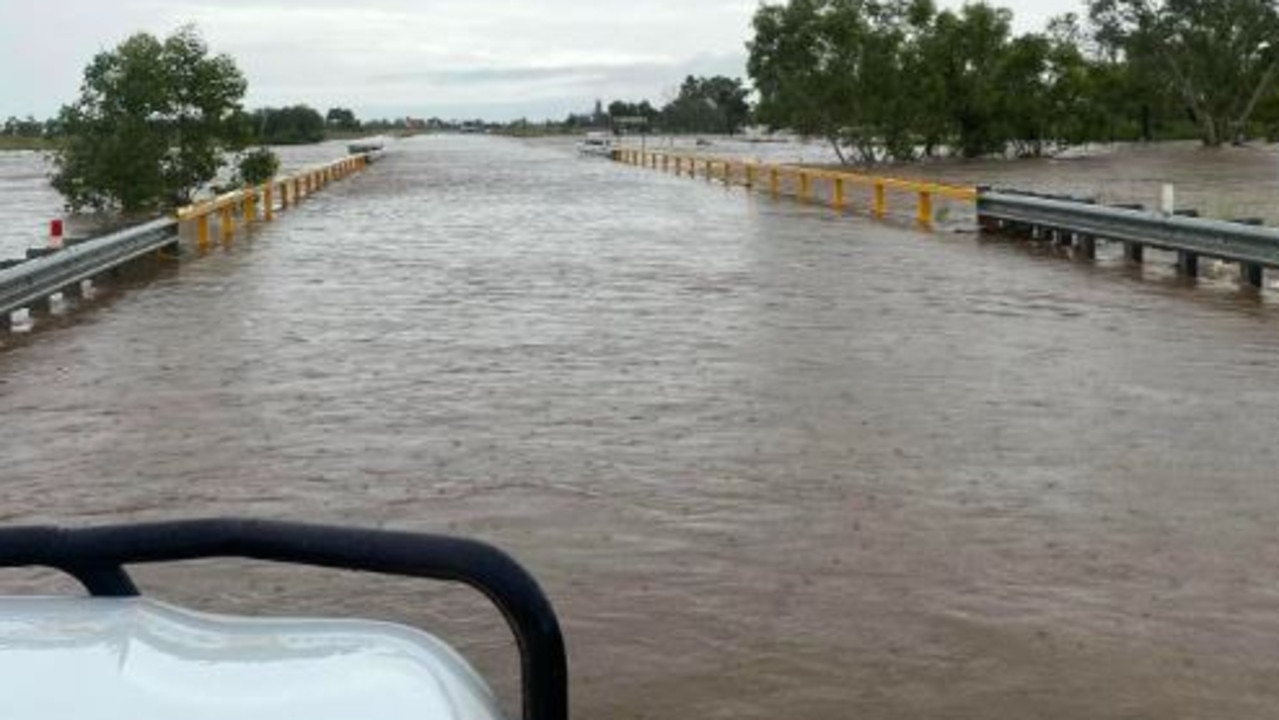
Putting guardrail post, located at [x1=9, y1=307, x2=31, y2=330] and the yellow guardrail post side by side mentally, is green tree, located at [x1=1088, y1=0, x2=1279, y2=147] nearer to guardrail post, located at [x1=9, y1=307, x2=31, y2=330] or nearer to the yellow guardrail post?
the yellow guardrail post

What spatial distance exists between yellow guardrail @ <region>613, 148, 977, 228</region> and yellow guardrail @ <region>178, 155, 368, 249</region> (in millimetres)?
10694

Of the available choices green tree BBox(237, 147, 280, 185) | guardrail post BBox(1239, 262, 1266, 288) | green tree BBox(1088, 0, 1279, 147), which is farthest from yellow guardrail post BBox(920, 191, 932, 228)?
green tree BBox(1088, 0, 1279, 147)

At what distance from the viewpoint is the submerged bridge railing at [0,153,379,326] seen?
45.6ft

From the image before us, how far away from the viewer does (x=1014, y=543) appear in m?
6.79

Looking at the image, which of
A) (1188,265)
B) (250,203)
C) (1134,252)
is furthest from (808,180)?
(1188,265)

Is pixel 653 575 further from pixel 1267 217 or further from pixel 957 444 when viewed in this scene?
pixel 1267 217

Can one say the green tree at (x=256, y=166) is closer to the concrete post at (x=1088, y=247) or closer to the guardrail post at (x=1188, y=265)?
the concrete post at (x=1088, y=247)

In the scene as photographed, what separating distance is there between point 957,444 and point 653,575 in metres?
2.82

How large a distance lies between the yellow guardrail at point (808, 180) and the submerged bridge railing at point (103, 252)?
10854 mm

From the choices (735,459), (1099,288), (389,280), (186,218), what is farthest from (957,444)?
(186,218)

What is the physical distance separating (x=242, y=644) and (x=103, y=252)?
51.7ft

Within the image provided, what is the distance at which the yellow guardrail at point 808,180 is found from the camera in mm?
26812

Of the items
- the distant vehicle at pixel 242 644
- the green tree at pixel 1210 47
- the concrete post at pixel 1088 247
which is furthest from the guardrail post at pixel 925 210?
the green tree at pixel 1210 47

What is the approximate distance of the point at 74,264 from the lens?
52.1 ft
